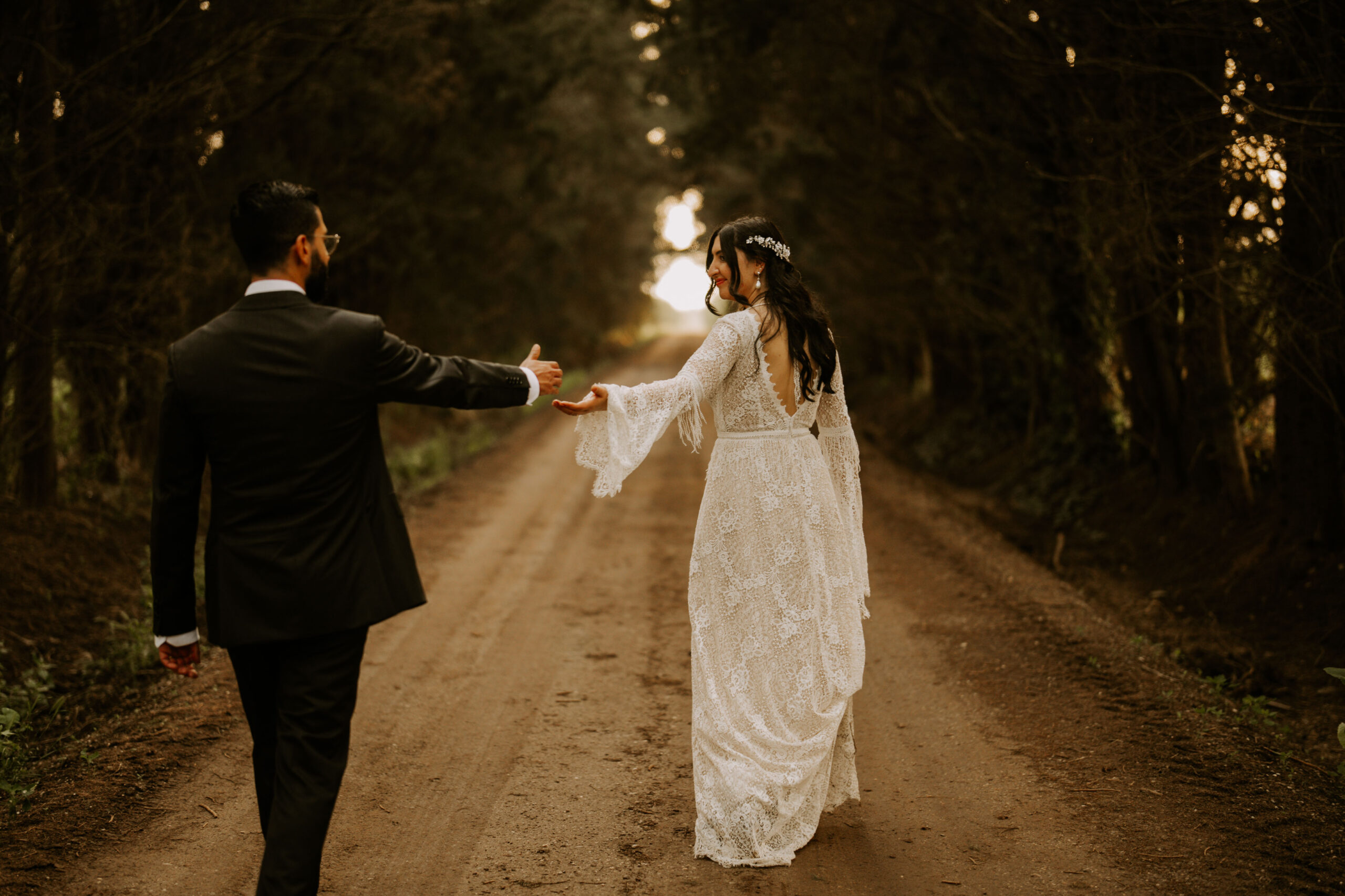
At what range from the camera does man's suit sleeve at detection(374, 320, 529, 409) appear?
294 cm

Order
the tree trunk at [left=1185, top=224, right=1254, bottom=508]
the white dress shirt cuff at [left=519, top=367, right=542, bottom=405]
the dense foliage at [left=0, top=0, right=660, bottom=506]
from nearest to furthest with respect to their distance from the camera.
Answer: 1. the white dress shirt cuff at [left=519, top=367, right=542, bottom=405]
2. the dense foliage at [left=0, top=0, right=660, bottom=506]
3. the tree trunk at [left=1185, top=224, right=1254, bottom=508]

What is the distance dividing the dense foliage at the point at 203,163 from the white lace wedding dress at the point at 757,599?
574cm

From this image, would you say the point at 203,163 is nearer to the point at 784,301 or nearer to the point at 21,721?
the point at 21,721

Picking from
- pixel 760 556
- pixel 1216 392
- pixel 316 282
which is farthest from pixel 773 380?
pixel 1216 392

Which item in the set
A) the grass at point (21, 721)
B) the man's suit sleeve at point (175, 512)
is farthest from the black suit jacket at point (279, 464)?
the grass at point (21, 721)

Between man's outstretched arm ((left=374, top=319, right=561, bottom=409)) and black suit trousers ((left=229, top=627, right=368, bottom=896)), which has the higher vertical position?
man's outstretched arm ((left=374, top=319, right=561, bottom=409))

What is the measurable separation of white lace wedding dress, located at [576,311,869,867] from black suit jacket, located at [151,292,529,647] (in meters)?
1.09

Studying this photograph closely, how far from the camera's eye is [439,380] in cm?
299

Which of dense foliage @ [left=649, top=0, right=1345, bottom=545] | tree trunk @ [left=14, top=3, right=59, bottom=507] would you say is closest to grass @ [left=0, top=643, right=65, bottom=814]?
tree trunk @ [left=14, top=3, right=59, bottom=507]

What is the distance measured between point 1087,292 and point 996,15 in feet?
12.5

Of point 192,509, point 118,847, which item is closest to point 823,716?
point 192,509

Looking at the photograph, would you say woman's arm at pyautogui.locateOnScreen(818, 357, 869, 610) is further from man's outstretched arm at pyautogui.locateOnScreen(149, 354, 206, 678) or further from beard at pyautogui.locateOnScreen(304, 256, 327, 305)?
man's outstretched arm at pyautogui.locateOnScreen(149, 354, 206, 678)

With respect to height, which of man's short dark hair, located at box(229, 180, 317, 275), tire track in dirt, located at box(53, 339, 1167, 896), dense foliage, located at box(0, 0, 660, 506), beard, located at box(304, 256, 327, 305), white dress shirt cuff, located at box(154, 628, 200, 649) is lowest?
tire track in dirt, located at box(53, 339, 1167, 896)

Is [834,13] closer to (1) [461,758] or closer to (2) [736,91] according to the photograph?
(2) [736,91]
